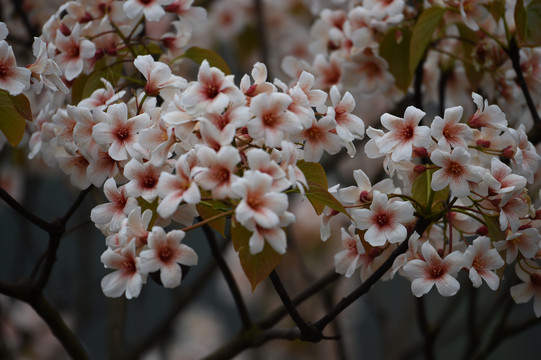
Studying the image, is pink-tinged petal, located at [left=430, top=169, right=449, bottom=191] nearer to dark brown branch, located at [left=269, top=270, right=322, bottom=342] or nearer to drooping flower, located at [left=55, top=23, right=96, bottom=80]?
dark brown branch, located at [left=269, top=270, right=322, bottom=342]

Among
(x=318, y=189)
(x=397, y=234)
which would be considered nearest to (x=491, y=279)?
(x=397, y=234)

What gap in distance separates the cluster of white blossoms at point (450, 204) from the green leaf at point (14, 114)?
0.43 metres

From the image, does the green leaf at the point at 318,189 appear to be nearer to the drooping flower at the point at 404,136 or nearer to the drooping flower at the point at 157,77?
the drooping flower at the point at 404,136

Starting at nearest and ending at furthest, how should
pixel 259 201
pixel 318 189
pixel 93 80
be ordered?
pixel 259 201 < pixel 318 189 < pixel 93 80

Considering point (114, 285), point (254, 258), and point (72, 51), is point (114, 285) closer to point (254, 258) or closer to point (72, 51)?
point (254, 258)

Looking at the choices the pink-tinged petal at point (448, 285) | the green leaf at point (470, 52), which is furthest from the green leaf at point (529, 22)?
the pink-tinged petal at point (448, 285)

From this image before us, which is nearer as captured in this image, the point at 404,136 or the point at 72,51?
the point at 404,136

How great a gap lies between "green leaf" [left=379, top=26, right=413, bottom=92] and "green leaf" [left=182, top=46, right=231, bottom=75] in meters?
0.32

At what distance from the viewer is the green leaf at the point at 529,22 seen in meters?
1.07

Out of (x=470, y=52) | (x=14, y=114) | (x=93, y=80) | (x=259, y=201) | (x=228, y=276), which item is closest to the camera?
(x=259, y=201)

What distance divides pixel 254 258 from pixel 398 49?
0.61 metres

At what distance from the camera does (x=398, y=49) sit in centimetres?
124

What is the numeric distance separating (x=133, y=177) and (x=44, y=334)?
2256 mm

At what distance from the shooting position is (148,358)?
295 centimetres
